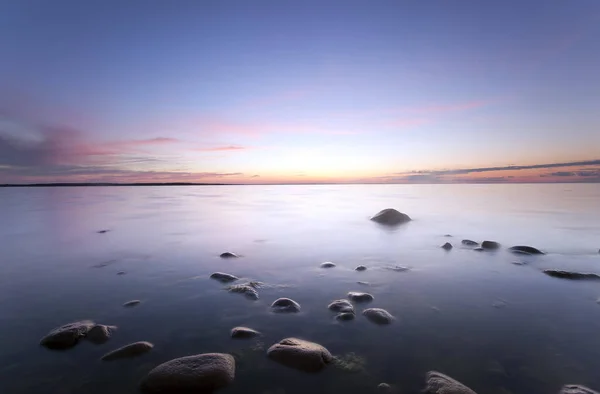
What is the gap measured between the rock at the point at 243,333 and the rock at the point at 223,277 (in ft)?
13.2

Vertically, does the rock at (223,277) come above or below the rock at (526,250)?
above

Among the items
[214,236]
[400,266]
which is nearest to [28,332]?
[400,266]

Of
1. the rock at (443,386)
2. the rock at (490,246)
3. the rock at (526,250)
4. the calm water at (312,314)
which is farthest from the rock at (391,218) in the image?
the rock at (443,386)

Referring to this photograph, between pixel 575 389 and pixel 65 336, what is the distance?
33.2 ft

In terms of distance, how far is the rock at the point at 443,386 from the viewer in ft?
16.6

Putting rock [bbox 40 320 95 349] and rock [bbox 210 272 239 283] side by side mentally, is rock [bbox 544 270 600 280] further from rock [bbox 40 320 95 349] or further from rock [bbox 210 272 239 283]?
rock [bbox 40 320 95 349]

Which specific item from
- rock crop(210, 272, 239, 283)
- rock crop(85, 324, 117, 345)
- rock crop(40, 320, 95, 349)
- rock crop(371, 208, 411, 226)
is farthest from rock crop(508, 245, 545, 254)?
rock crop(40, 320, 95, 349)

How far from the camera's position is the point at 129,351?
6238mm

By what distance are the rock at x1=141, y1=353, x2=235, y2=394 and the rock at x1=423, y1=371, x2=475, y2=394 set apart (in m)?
3.54

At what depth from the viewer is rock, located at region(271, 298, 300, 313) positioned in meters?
8.46

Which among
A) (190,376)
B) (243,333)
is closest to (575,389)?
(243,333)

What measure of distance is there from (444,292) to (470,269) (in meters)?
3.47

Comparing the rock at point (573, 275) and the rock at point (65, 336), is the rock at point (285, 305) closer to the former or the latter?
the rock at point (65, 336)

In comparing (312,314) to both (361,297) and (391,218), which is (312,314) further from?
(391,218)
